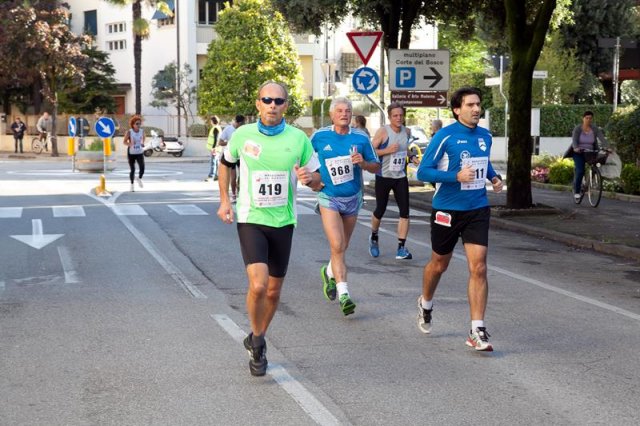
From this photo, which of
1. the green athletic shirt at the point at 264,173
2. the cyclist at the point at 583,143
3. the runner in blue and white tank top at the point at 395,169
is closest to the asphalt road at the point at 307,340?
the runner in blue and white tank top at the point at 395,169

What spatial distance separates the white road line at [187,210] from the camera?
797 inches

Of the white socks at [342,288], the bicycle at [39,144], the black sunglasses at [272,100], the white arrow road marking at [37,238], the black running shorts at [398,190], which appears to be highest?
the black sunglasses at [272,100]

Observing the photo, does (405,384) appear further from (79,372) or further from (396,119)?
(396,119)

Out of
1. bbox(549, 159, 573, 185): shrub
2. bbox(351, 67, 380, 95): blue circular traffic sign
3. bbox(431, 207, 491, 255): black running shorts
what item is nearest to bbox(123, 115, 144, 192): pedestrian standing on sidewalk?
bbox(351, 67, 380, 95): blue circular traffic sign

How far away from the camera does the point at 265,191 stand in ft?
24.8

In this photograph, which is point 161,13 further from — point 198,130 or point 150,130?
point 198,130

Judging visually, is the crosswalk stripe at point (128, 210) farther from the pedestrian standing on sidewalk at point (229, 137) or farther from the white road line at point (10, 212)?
the pedestrian standing on sidewalk at point (229, 137)

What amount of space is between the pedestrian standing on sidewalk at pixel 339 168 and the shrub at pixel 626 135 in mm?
15475

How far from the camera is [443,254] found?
28.5 ft

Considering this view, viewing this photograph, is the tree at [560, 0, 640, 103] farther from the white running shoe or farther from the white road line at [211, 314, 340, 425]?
the white road line at [211, 314, 340, 425]

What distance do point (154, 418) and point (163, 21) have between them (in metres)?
58.6

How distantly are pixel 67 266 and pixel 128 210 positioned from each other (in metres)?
7.82

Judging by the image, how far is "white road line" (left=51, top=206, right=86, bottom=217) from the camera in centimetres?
2019

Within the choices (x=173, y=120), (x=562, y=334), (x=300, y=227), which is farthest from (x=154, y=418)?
(x=173, y=120)
